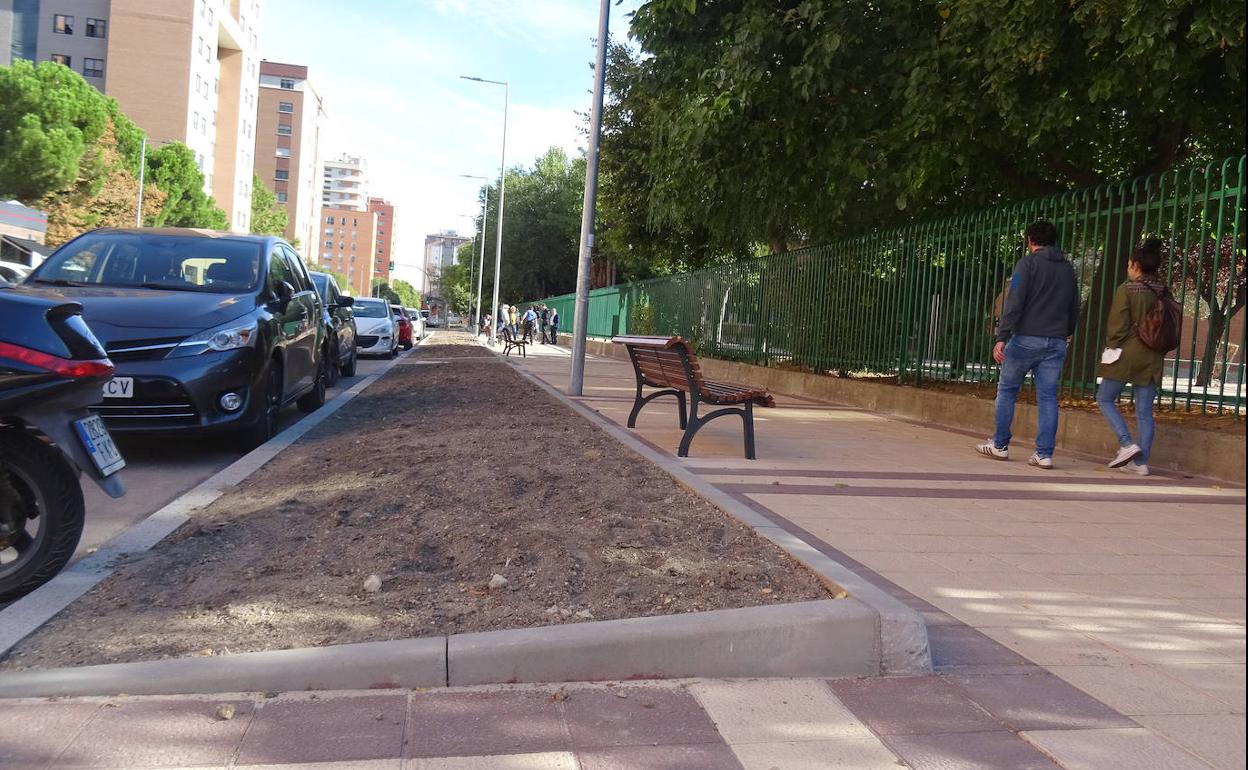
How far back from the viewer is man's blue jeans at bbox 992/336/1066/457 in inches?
296

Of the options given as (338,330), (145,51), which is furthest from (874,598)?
(145,51)

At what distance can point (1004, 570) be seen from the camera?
171 inches

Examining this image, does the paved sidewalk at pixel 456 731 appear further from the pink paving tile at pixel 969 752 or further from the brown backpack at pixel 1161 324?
the brown backpack at pixel 1161 324

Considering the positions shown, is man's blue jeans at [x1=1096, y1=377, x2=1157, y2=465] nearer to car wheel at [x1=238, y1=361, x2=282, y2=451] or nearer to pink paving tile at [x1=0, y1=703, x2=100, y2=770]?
car wheel at [x1=238, y1=361, x2=282, y2=451]

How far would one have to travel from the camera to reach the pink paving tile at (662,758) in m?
2.48

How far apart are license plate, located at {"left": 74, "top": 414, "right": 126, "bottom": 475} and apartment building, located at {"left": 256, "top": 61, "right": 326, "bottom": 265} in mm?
109368

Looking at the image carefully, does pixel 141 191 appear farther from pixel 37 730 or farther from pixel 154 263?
pixel 37 730

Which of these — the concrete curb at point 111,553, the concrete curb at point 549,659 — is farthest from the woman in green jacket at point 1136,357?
the concrete curb at point 111,553

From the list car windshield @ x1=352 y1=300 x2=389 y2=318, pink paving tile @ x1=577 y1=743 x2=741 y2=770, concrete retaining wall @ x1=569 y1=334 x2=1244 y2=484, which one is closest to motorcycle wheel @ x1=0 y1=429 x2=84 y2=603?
pink paving tile @ x1=577 y1=743 x2=741 y2=770

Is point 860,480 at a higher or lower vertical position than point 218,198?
lower

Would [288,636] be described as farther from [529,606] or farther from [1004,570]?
[1004,570]

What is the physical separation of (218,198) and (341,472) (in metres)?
78.9

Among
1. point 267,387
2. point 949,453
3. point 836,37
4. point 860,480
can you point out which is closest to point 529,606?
point 860,480

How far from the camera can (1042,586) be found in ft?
13.5
